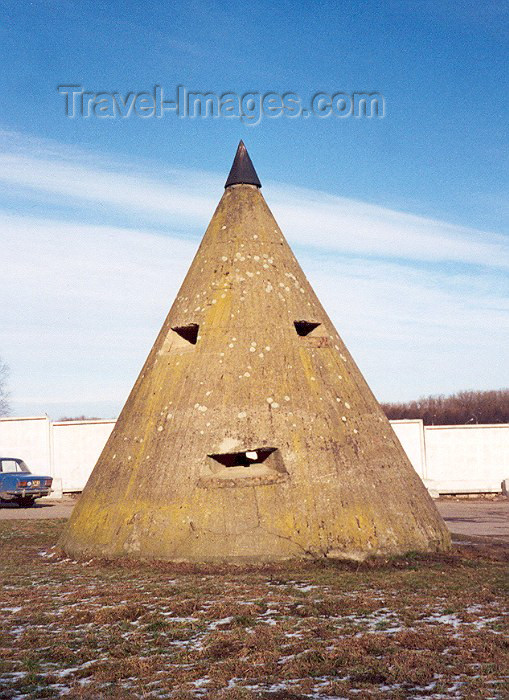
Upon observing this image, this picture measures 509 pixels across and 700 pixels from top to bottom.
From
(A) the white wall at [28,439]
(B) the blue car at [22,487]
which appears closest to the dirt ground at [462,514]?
(B) the blue car at [22,487]

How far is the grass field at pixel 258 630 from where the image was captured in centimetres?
515

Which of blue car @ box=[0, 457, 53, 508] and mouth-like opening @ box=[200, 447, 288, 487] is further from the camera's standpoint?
blue car @ box=[0, 457, 53, 508]

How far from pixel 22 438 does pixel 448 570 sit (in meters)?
22.2

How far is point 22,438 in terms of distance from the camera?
28812 millimetres

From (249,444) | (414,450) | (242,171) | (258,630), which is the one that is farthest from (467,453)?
(258,630)

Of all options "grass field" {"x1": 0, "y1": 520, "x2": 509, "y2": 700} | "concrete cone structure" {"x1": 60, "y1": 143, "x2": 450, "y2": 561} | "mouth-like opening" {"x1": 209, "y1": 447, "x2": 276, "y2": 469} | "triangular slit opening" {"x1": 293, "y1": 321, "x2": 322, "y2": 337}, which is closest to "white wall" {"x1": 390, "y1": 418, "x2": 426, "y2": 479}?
"triangular slit opening" {"x1": 293, "y1": 321, "x2": 322, "y2": 337}

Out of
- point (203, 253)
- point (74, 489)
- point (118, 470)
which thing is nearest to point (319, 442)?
point (118, 470)

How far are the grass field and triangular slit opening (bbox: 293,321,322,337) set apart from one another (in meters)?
3.50

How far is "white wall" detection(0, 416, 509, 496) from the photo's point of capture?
27.2 meters

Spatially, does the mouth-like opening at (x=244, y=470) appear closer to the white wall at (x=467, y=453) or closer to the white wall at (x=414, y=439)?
the white wall at (x=414, y=439)

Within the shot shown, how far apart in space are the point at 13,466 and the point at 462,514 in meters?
14.5

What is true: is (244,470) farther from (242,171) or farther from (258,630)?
(242,171)

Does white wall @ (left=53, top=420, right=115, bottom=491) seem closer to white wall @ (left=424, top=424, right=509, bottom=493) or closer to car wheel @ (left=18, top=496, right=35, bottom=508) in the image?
car wheel @ (left=18, top=496, right=35, bottom=508)

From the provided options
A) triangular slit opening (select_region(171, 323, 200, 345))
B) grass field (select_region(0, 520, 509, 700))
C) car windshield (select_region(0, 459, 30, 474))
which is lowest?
grass field (select_region(0, 520, 509, 700))
